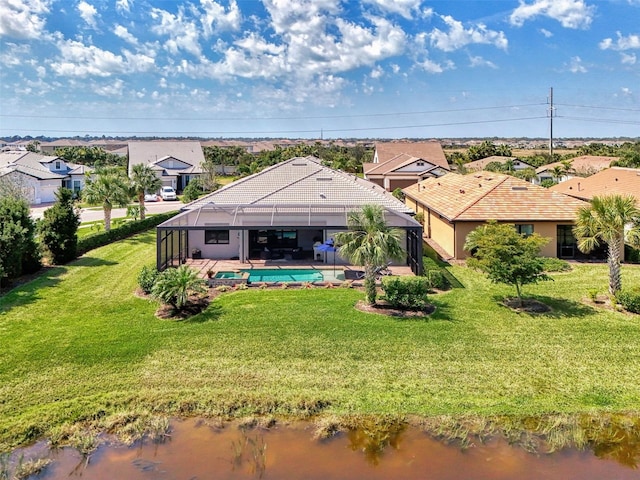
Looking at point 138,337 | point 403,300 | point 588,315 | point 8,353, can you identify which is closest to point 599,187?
point 588,315

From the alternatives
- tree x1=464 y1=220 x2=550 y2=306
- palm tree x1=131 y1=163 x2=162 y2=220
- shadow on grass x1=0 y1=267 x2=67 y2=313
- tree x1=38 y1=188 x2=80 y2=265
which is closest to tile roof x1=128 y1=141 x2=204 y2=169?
palm tree x1=131 y1=163 x2=162 y2=220

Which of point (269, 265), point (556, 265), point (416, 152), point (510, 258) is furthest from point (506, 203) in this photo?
point (416, 152)

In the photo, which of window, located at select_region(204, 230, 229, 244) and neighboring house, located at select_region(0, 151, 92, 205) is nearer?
window, located at select_region(204, 230, 229, 244)

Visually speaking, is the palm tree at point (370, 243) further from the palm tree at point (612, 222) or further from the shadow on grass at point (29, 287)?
the shadow on grass at point (29, 287)

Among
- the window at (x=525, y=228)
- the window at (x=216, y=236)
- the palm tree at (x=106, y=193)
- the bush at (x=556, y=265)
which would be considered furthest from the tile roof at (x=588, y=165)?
the palm tree at (x=106, y=193)

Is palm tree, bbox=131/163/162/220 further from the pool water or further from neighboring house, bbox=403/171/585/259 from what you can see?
neighboring house, bbox=403/171/585/259
